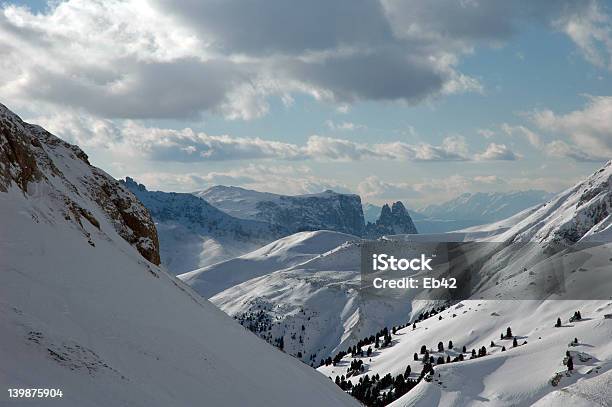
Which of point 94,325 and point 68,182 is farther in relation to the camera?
point 68,182

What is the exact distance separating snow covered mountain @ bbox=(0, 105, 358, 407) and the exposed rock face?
0.77ft

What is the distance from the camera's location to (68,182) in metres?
61.1

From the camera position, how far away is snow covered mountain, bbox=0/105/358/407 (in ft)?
79.2

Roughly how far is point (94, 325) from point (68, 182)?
3625 cm

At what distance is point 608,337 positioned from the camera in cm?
15350

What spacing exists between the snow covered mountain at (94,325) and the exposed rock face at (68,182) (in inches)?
9.3

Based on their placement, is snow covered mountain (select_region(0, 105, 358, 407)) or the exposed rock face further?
the exposed rock face

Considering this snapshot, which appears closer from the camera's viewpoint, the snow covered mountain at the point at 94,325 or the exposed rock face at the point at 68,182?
the snow covered mountain at the point at 94,325

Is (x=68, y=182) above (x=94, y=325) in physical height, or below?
above

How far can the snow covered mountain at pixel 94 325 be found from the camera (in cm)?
2414

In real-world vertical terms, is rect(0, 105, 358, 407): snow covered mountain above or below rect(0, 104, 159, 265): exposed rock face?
below

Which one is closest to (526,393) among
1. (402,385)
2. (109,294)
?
(402,385)

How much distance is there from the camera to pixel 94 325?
99.4 feet

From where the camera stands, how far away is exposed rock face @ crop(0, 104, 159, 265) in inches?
1818
